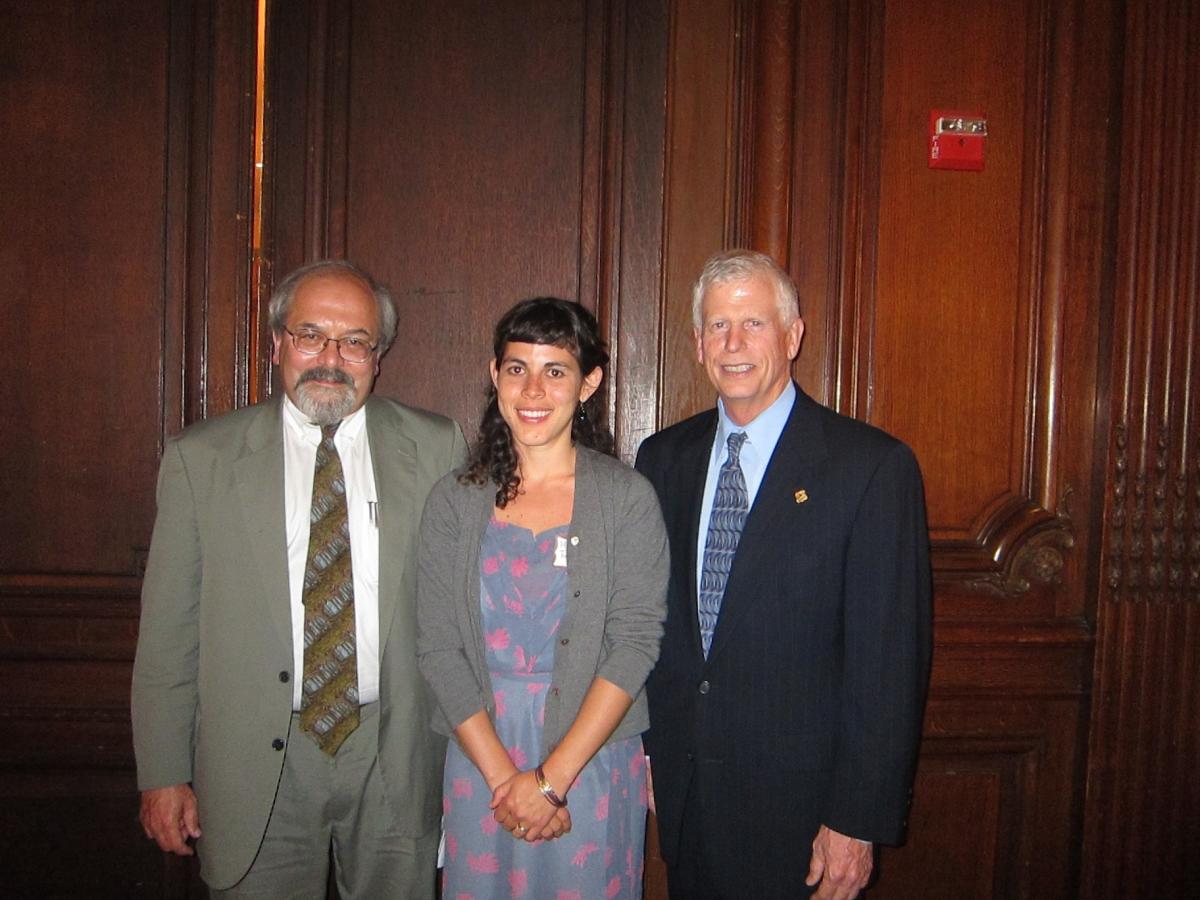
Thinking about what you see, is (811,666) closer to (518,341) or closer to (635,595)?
(635,595)

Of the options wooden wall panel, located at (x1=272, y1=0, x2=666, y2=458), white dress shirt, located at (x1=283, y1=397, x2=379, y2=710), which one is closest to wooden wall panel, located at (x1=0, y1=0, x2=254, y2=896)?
wooden wall panel, located at (x1=272, y1=0, x2=666, y2=458)

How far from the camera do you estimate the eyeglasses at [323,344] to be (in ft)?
5.75

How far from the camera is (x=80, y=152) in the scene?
7.29ft

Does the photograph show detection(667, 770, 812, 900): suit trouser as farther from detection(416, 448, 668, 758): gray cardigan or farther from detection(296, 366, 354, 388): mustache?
detection(296, 366, 354, 388): mustache

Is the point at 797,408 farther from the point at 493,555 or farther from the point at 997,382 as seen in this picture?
the point at 997,382

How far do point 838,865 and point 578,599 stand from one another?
2.33 feet

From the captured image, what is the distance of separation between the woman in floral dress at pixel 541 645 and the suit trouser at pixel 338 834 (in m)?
0.13

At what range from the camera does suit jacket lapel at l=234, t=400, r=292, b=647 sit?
1658mm

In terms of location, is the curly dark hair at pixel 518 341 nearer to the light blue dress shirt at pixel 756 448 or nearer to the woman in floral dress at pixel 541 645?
the woman in floral dress at pixel 541 645

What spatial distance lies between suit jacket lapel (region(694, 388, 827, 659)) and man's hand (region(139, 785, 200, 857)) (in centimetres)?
115

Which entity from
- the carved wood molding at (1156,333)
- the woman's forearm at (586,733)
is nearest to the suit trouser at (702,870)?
the woman's forearm at (586,733)

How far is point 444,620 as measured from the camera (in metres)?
1.62

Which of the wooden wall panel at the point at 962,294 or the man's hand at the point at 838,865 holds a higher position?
the wooden wall panel at the point at 962,294

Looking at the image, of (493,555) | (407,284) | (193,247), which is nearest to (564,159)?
(407,284)
